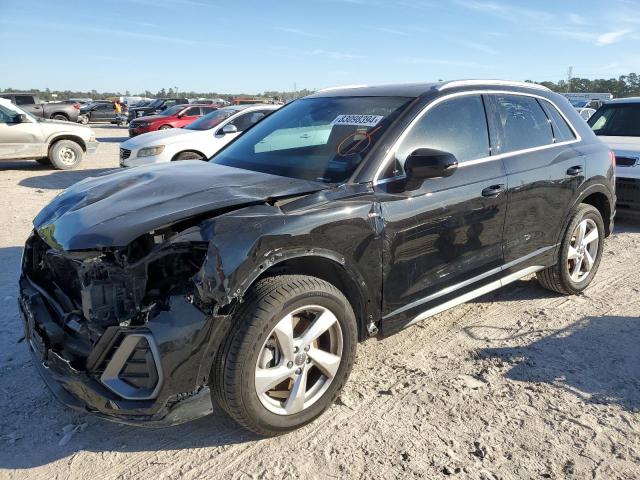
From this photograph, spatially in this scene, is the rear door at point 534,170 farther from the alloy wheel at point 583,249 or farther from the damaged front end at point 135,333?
the damaged front end at point 135,333

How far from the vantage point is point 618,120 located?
347 inches

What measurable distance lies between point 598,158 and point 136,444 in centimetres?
434

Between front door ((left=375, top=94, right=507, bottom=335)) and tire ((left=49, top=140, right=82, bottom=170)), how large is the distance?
37.0ft

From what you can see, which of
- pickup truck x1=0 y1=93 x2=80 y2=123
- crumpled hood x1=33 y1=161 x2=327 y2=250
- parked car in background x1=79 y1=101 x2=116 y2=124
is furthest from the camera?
parked car in background x1=79 y1=101 x2=116 y2=124

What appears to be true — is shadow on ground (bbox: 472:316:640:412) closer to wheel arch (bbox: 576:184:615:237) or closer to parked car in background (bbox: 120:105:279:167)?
wheel arch (bbox: 576:184:615:237)

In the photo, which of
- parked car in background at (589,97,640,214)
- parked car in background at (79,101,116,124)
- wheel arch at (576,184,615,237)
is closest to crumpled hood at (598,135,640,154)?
parked car in background at (589,97,640,214)

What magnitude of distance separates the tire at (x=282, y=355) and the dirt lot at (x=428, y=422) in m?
0.17

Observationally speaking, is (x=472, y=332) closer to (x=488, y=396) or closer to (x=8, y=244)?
(x=488, y=396)

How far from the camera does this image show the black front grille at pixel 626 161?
7289 millimetres

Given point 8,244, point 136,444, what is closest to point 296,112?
point 136,444

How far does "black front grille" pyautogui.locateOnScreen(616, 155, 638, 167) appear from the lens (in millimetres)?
7289

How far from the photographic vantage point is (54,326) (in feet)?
9.26

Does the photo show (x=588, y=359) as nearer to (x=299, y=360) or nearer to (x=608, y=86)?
(x=299, y=360)

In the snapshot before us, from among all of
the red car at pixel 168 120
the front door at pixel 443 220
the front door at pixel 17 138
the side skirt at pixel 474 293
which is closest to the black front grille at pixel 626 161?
the side skirt at pixel 474 293
